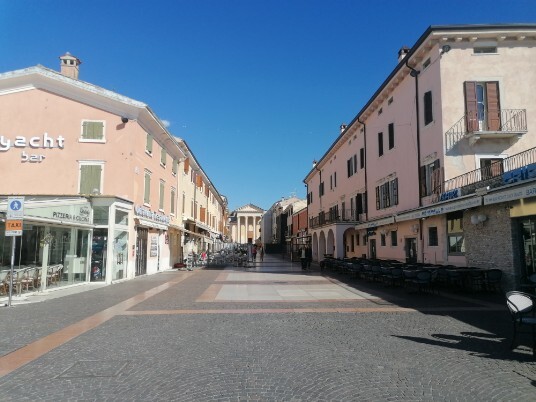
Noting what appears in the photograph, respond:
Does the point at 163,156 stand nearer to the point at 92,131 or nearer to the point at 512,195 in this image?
the point at 92,131

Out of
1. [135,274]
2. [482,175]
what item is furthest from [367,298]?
[135,274]

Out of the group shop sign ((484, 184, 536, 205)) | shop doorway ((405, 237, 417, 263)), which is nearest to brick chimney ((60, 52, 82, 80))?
shop doorway ((405, 237, 417, 263))

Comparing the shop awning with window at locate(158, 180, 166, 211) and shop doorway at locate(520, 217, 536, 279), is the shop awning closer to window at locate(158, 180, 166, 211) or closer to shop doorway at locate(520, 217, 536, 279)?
window at locate(158, 180, 166, 211)

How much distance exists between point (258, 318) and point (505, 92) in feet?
45.0

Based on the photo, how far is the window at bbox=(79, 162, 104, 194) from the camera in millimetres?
18375

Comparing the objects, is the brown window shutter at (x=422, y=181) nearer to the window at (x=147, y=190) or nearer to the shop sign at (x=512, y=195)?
the shop sign at (x=512, y=195)

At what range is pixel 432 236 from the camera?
17000mm

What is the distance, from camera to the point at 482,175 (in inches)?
601

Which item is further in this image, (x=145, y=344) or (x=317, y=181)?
(x=317, y=181)

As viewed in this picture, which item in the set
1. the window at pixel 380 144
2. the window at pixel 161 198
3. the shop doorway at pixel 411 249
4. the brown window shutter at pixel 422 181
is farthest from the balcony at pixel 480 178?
the window at pixel 161 198

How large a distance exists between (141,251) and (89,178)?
4.74 meters

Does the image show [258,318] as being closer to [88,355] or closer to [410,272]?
[88,355]

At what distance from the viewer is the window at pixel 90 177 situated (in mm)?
18375

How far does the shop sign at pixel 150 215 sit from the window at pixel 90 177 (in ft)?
6.71
